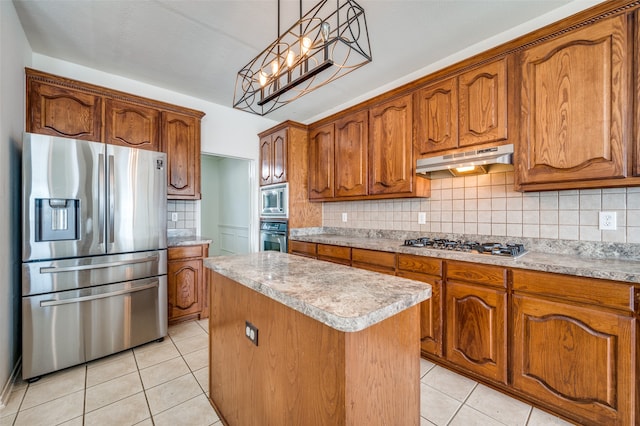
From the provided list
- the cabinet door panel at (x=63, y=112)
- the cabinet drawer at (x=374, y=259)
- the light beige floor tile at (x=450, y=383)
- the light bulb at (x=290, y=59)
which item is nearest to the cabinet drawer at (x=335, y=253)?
the cabinet drawer at (x=374, y=259)

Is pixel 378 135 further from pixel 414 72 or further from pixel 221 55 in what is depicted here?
pixel 221 55

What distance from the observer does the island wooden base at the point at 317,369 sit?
Result: 0.83 m

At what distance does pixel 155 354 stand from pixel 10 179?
1701 millimetres

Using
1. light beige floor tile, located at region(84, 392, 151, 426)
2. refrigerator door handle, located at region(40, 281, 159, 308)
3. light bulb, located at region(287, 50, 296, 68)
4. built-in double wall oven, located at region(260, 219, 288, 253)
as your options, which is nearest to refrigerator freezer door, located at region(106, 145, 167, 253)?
refrigerator door handle, located at region(40, 281, 159, 308)

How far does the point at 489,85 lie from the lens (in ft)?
6.70

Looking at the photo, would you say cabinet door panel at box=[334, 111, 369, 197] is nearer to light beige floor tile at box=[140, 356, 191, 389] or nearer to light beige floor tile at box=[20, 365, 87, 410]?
light beige floor tile at box=[140, 356, 191, 389]

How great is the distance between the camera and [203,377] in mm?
2000

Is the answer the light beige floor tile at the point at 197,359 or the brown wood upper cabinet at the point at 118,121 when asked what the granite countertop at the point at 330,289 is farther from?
the brown wood upper cabinet at the point at 118,121

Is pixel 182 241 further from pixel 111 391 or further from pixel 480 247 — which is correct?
pixel 480 247

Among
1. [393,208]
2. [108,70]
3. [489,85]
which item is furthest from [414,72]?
[108,70]

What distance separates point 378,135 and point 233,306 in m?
2.21

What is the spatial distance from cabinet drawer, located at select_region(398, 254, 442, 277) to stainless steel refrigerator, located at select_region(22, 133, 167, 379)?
217 centimetres

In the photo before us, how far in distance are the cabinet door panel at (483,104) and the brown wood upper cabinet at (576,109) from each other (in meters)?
0.13

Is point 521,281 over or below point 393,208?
below
